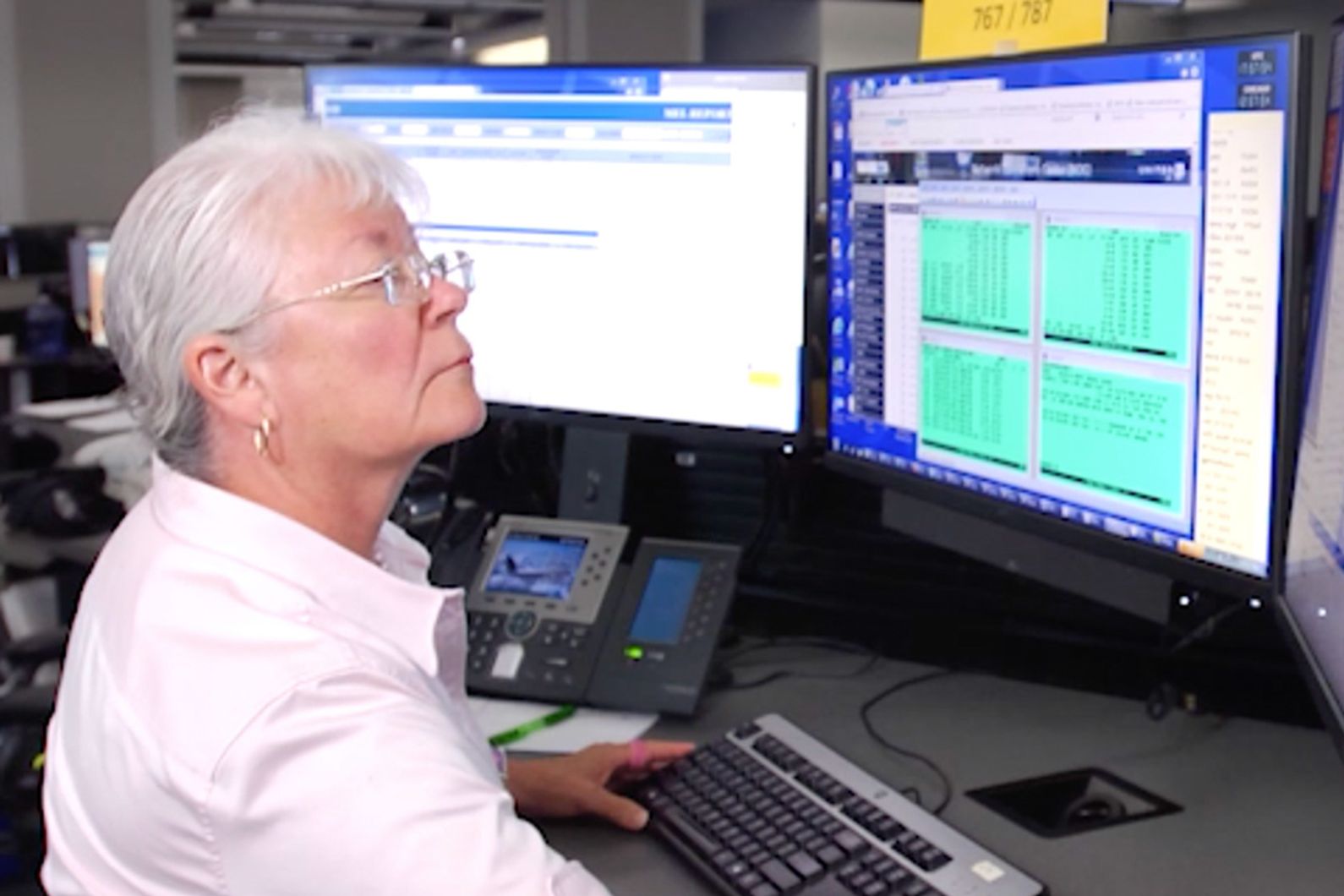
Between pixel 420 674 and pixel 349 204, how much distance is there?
0.29 meters

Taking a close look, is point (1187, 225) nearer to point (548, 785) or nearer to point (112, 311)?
point (548, 785)

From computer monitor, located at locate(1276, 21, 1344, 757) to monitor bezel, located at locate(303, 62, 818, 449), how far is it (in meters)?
0.49

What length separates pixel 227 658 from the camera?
87 cm

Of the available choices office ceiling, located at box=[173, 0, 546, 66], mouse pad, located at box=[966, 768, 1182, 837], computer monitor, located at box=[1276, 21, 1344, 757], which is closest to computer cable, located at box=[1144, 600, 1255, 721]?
mouse pad, located at box=[966, 768, 1182, 837]

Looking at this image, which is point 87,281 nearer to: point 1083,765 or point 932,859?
point 1083,765

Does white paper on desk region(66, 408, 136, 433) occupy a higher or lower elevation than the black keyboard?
higher

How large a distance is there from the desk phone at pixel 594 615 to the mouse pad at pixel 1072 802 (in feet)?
0.99

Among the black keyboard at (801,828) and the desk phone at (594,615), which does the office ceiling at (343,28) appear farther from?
the black keyboard at (801,828)

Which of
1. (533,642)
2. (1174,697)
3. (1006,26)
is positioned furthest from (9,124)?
(1174,697)

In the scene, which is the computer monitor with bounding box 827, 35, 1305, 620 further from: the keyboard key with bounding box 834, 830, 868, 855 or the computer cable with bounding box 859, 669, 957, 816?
the keyboard key with bounding box 834, 830, 868, 855

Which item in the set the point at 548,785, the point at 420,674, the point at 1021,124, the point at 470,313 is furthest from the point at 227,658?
the point at 470,313

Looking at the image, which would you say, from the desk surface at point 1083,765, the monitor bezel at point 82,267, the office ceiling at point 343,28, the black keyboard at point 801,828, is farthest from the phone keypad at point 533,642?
the office ceiling at point 343,28

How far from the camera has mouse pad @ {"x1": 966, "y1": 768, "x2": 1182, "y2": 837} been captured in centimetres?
119

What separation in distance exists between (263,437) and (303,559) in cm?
9
